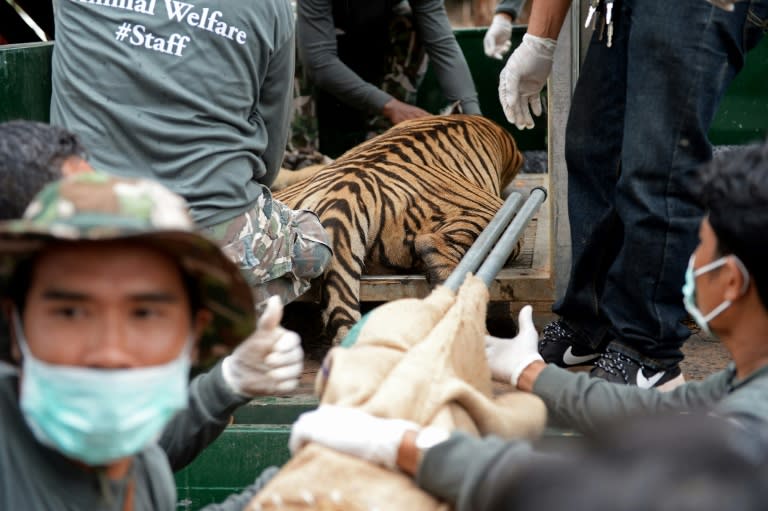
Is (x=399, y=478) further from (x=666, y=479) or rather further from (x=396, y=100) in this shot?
(x=396, y=100)

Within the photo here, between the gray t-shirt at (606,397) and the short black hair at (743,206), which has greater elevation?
the short black hair at (743,206)

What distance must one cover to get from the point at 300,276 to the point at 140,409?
2493 mm

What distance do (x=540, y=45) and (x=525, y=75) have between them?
15 cm

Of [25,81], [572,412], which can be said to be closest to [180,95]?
[25,81]

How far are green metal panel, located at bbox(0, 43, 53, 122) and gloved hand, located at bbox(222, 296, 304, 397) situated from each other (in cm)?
193

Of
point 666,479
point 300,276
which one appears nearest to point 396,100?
point 300,276

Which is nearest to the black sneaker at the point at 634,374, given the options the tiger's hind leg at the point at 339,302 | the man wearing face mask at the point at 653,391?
the man wearing face mask at the point at 653,391

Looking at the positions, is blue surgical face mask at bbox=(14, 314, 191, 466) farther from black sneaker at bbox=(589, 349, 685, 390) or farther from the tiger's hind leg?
the tiger's hind leg

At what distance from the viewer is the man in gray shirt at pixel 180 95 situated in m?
3.64

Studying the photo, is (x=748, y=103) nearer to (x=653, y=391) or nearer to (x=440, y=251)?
(x=440, y=251)

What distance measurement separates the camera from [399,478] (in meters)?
1.72

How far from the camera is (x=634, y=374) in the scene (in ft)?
10.8

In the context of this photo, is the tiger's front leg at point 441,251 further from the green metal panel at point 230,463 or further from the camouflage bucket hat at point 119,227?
the camouflage bucket hat at point 119,227

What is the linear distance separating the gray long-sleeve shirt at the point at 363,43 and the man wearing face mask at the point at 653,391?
13.1 ft
